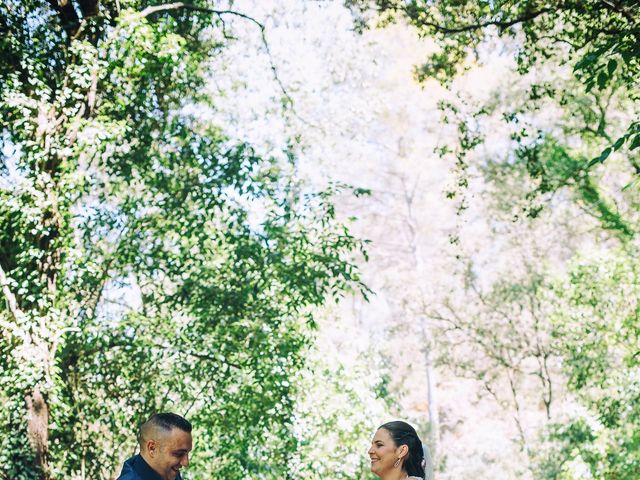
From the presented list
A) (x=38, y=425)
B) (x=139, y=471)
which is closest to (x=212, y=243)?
(x=38, y=425)

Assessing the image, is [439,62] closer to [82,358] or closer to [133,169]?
[133,169]

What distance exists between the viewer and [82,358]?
8258mm

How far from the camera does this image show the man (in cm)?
374

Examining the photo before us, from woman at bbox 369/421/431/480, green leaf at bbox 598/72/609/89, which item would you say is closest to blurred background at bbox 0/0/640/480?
green leaf at bbox 598/72/609/89

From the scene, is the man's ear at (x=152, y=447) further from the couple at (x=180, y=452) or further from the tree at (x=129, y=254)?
the tree at (x=129, y=254)

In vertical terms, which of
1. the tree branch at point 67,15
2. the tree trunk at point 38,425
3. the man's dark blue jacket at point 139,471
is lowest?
the man's dark blue jacket at point 139,471

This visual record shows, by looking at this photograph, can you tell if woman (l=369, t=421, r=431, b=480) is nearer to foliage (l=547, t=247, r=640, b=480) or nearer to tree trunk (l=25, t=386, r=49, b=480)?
tree trunk (l=25, t=386, r=49, b=480)

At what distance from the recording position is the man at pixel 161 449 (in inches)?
147

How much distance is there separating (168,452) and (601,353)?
12076 millimetres

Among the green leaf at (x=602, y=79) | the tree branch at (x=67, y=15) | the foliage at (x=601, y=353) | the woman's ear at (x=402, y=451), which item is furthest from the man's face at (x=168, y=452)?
the foliage at (x=601, y=353)

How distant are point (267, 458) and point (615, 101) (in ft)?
35.7

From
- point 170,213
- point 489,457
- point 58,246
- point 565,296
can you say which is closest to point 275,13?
point 170,213

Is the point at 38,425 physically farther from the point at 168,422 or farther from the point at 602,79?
the point at 602,79

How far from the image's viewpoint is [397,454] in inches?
163
